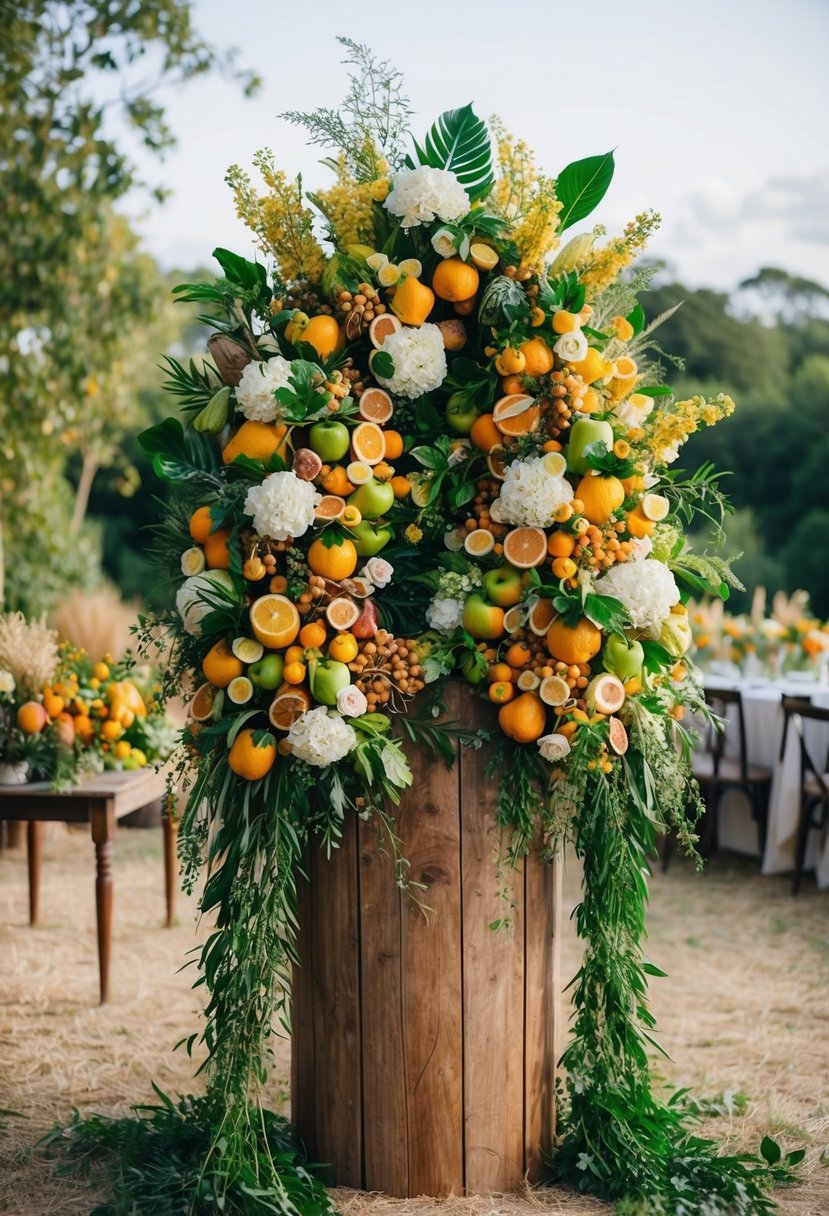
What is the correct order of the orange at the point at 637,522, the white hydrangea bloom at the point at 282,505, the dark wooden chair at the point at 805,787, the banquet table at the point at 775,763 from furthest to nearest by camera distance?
the banquet table at the point at 775,763 < the dark wooden chair at the point at 805,787 < the orange at the point at 637,522 < the white hydrangea bloom at the point at 282,505

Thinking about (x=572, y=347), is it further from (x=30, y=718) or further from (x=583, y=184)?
(x=30, y=718)

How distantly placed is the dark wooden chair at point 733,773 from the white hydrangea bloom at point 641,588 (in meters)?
3.60

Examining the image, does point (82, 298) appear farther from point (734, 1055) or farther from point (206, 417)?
point (734, 1055)

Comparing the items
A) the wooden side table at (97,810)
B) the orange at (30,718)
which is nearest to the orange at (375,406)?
the wooden side table at (97,810)

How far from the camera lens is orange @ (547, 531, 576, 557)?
245cm

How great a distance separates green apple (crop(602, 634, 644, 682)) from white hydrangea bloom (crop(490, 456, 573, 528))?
0.31m

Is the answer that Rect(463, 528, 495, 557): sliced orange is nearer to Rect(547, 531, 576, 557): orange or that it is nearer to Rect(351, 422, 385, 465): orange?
Rect(547, 531, 576, 557): orange

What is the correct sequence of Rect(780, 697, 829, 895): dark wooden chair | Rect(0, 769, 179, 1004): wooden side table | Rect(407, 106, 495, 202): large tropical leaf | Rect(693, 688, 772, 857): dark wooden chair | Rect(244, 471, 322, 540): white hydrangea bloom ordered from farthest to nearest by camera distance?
Rect(693, 688, 772, 857): dark wooden chair < Rect(780, 697, 829, 895): dark wooden chair < Rect(0, 769, 179, 1004): wooden side table < Rect(407, 106, 495, 202): large tropical leaf < Rect(244, 471, 322, 540): white hydrangea bloom

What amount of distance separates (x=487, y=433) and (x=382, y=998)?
1314 millimetres

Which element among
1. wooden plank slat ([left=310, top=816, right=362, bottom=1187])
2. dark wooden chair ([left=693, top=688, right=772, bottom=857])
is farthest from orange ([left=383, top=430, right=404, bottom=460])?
dark wooden chair ([left=693, top=688, right=772, bottom=857])

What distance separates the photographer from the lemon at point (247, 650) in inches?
95.3

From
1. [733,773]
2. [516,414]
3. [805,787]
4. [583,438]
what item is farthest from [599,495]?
[733,773]

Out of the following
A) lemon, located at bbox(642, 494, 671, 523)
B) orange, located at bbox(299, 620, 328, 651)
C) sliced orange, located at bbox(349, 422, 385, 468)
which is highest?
sliced orange, located at bbox(349, 422, 385, 468)

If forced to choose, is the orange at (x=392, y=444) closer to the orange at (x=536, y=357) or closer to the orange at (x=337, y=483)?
the orange at (x=337, y=483)
